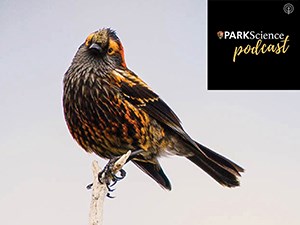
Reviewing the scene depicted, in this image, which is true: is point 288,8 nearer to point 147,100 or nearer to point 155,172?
point 147,100

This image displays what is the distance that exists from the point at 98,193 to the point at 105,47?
0.50 m

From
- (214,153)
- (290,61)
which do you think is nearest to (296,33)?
(290,61)

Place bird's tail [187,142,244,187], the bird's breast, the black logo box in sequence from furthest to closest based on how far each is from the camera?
the black logo box < bird's tail [187,142,244,187] < the bird's breast

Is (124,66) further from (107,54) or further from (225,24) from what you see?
(225,24)

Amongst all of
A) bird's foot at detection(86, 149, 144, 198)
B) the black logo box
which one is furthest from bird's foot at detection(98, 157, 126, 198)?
the black logo box

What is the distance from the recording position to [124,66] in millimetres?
2402

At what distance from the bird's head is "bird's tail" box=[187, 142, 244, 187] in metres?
0.42

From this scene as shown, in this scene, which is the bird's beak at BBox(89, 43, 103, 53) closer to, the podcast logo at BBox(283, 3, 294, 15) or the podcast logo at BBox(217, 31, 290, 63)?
the podcast logo at BBox(217, 31, 290, 63)

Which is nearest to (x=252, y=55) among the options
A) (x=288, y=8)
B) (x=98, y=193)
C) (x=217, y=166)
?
(x=288, y=8)

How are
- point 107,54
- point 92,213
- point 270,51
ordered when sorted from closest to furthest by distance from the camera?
1. point 92,213
2. point 107,54
3. point 270,51

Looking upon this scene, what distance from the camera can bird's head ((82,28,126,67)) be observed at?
2.33 m

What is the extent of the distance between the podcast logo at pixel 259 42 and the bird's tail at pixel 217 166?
1.26 ft

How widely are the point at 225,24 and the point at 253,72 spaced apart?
0.68 ft

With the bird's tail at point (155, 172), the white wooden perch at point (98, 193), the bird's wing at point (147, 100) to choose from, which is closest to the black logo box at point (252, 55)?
the bird's wing at point (147, 100)
